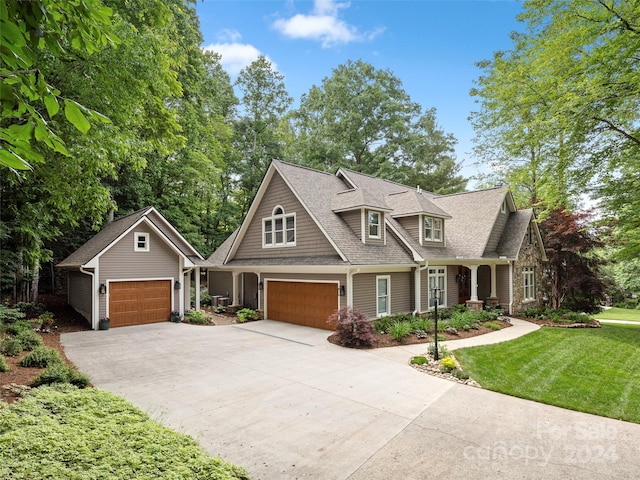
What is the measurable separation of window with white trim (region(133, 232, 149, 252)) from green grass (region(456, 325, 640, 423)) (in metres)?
13.2

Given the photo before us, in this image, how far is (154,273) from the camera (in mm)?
15617

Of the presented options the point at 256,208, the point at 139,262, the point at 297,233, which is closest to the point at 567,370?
the point at 297,233

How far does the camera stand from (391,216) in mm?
17031

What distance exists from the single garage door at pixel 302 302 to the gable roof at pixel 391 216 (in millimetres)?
Answer: 1200

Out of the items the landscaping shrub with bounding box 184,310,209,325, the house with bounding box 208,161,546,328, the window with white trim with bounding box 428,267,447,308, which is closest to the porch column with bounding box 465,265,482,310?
the house with bounding box 208,161,546,328

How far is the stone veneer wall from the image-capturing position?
17.8m

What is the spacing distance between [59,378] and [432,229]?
1499 cm

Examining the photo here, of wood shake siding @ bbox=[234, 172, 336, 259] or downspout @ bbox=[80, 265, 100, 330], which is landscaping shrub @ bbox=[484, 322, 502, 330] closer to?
wood shake siding @ bbox=[234, 172, 336, 259]

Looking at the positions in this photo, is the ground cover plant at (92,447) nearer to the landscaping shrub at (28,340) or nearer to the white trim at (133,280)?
the landscaping shrub at (28,340)

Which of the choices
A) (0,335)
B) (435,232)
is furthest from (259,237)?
(0,335)

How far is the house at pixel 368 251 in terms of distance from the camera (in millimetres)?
13695

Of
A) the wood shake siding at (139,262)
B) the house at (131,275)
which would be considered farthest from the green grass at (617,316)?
the wood shake siding at (139,262)

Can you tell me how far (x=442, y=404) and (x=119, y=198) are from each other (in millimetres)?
22803

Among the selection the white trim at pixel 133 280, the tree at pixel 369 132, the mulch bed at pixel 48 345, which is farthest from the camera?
the tree at pixel 369 132
